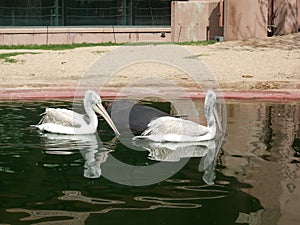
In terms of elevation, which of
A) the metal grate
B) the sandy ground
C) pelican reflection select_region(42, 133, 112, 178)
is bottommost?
the sandy ground

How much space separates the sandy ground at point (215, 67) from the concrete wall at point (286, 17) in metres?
2.12

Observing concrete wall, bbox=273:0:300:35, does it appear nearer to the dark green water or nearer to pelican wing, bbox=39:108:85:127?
the dark green water

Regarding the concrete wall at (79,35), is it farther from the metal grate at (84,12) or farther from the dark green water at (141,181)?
the dark green water at (141,181)

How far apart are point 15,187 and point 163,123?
115 inches

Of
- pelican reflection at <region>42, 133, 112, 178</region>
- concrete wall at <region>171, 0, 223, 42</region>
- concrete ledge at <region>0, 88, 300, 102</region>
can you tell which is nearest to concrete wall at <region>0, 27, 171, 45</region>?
concrete wall at <region>171, 0, 223, 42</region>

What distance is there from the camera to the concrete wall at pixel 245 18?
26969 mm

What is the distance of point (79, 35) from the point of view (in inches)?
1310

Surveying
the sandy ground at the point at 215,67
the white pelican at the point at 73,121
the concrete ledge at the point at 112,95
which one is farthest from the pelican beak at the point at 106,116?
the sandy ground at the point at 215,67

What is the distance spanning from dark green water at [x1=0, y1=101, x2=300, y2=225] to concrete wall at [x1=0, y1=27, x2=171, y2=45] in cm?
2313

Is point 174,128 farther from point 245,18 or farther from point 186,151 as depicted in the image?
point 245,18

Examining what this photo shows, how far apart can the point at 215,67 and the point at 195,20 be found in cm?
1168

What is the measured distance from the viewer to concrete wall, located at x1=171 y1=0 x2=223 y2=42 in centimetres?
3189

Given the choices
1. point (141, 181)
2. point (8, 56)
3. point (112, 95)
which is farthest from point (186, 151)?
point (8, 56)

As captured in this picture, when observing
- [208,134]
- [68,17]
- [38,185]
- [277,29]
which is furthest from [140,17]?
[38,185]
